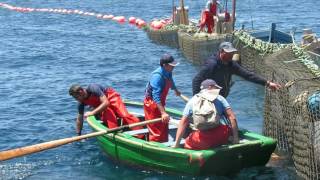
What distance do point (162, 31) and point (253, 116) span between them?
46.6ft

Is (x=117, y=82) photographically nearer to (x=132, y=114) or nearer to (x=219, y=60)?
(x=132, y=114)

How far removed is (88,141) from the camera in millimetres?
14547

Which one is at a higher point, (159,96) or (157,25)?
(159,96)

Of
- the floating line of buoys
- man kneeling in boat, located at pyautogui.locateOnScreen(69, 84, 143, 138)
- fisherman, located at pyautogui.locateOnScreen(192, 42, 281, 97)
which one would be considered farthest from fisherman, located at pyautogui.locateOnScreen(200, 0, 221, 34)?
the floating line of buoys

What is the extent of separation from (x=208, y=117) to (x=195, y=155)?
2.68 ft

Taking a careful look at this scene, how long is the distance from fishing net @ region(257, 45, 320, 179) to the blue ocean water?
0.76 meters

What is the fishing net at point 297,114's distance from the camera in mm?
10281

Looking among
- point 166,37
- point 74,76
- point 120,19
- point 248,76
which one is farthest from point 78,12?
point 248,76

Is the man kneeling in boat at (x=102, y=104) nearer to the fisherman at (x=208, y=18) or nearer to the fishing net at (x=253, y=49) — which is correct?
the fishing net at (x=253, y=49)

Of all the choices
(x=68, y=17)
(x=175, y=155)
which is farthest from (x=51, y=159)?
(x=68, y=17)

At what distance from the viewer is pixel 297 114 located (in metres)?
11.0

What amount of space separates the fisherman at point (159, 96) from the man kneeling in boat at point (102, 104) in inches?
27.2

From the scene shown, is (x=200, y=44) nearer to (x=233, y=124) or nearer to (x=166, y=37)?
(x=166, y=37)

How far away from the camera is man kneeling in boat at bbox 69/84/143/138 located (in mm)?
12406
